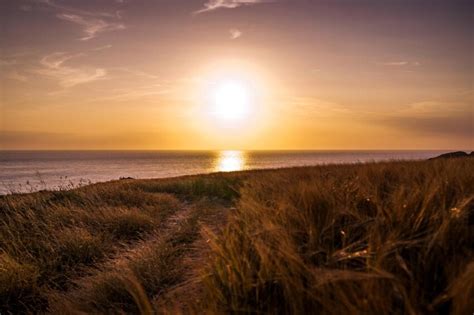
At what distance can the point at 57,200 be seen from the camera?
37.9 feet

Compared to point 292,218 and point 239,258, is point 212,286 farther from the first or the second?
point 292,218

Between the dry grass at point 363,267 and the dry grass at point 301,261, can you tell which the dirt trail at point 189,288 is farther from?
the dry grass at point 363,267

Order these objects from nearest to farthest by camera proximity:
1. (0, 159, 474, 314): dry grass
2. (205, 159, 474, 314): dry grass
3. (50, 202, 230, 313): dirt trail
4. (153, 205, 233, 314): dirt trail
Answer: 1. (205, 159, 474, 314): dry grass
2. (0, 159, 474, 314): dry grass
3. (153, 205, 233, 314): dirt trail
4. (50, 202, 230, 313): dirt trail

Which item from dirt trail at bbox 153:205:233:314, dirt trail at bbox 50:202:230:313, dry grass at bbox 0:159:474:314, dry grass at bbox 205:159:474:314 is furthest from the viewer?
dirt trail at bbox 50:202:230:313

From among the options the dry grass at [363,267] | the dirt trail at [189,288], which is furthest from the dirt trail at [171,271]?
the dry grass at [363,267]

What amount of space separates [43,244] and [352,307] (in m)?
6.27

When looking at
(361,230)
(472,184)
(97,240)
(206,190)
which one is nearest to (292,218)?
(361,230)

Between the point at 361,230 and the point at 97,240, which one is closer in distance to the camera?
the point at 361,230

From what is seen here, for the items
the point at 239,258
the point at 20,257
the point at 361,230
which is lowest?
the point at 20,257

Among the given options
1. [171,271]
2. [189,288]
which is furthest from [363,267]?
[171,271]

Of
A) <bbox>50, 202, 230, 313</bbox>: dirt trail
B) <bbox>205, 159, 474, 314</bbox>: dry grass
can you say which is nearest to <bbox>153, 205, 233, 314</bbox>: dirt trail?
<bbox>50, 202, 230, 313</bbox>: dirt trail

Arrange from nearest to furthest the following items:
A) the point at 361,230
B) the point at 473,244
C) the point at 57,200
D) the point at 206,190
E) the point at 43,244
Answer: the point at 473,244 → the point at 361,230 → the point at 43,244 → the point at 57,200 → the point at 206,190

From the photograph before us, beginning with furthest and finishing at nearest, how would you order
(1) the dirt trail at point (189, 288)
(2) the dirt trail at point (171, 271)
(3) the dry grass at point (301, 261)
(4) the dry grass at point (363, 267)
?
1. (2) the dirt trail at point (171, 271)
2. (1) the dirt trail at point (189, 288)
3. (3) the dry grass at point (301, 261)
4. (4) the dry grass at point (363, 267)

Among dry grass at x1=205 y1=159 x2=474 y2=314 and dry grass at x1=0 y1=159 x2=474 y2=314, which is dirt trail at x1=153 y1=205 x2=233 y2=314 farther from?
dry grass at x1=205 y1=159 x2=474 y2=314
